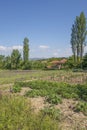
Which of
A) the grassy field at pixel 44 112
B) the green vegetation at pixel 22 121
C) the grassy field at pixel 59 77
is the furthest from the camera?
the grassy field at pixel 59 77

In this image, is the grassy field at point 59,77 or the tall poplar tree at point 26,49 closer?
the grassy field at point 59,77

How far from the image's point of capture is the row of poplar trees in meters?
43.9

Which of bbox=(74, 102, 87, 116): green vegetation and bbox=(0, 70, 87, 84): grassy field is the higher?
bbox=(0, 70, 87, 84): grassy field

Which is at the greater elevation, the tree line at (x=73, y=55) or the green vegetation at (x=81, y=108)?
the tree line at (x=73, y=55)

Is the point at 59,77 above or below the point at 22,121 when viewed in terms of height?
above

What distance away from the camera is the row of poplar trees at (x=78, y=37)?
144 feet

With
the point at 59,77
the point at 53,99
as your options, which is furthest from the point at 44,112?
the point at 59,77

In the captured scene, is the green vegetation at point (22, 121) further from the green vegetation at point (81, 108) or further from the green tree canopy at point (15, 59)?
the green tree canopy at point (15, 59)

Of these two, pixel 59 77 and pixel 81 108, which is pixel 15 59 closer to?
pixel 59 77

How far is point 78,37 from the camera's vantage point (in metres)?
44.3

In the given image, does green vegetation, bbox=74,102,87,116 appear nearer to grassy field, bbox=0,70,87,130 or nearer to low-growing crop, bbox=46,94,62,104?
grassy field, bbox=0,70,87,130

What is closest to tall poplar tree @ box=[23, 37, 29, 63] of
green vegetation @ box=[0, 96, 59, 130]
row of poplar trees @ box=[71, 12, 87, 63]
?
row of poplar trees @ box=[71, 12, 87, 63]

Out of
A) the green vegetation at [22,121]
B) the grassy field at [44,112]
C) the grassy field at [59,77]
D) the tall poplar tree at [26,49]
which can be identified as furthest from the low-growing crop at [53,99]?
the tall poplar tree at [26,49]

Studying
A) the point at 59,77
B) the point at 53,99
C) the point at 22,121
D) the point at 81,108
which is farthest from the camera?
the point at 59,77
